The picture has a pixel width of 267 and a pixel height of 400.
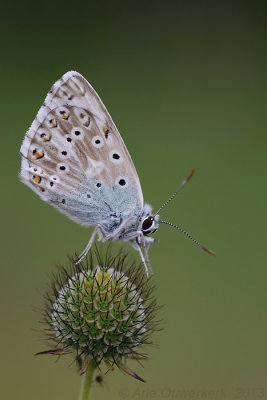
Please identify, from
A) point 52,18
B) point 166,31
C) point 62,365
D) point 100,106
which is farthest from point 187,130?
point 100,106

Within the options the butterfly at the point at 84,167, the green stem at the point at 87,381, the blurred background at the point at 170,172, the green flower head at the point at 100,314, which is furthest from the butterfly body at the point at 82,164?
the green stem at the point at 87,381

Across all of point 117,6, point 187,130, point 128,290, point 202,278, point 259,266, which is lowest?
point 128,290

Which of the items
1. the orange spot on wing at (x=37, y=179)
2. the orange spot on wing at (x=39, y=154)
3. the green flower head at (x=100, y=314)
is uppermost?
the orange spot on wing at (x=39, y=154)

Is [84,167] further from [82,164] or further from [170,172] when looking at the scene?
[170,172]

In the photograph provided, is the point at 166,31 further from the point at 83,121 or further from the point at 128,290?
the point at 128,290

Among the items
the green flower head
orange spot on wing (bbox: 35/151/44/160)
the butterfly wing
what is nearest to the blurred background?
the green flower head

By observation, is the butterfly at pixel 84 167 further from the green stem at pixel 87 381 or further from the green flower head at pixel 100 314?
the green stem at pixel 87 381

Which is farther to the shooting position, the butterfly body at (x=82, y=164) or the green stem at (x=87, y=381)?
the butterfly body at (x=82, y=164)
